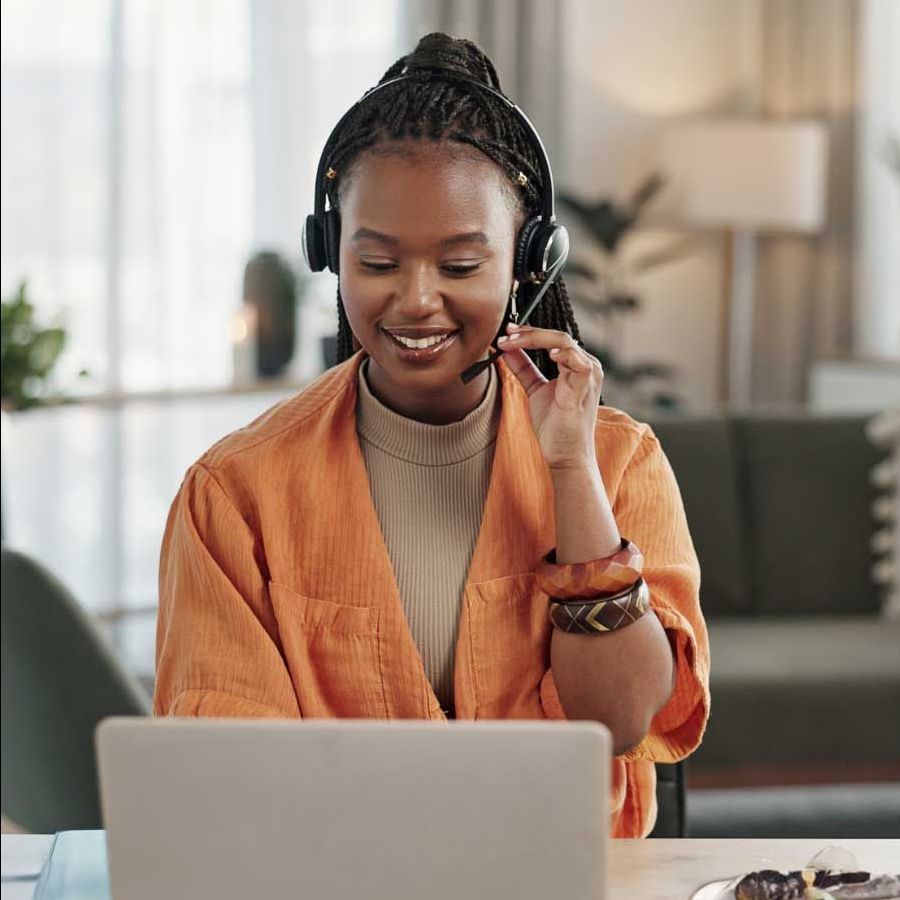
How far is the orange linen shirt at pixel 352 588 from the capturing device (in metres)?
1.20

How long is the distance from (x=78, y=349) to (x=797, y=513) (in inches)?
77.4

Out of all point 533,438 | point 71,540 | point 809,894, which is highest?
point 533,438

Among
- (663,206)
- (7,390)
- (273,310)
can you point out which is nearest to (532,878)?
(7,390)

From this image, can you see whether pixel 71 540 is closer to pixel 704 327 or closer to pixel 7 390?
pixel 7 390

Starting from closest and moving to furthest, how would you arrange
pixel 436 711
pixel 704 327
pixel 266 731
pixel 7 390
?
1. pixel 266 731
2. pixel 436 711
3. pixel 7 390
4. pixel 704 327

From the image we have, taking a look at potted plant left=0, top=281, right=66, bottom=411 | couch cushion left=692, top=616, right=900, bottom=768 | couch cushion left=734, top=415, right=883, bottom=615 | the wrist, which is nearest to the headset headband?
the wrist

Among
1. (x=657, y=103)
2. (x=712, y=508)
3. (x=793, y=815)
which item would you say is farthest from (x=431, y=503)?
(x=657, y=103)

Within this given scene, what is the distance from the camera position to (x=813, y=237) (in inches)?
204

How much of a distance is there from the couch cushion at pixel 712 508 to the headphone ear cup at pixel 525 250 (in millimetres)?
1844

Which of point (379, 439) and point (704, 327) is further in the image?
point (704, 327)

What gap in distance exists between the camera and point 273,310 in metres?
3.98

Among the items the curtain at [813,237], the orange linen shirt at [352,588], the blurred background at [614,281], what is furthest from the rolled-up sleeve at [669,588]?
the curtain at [813,237]

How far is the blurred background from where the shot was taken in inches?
118

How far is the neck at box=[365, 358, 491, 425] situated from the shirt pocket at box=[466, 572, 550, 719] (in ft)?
0.52
